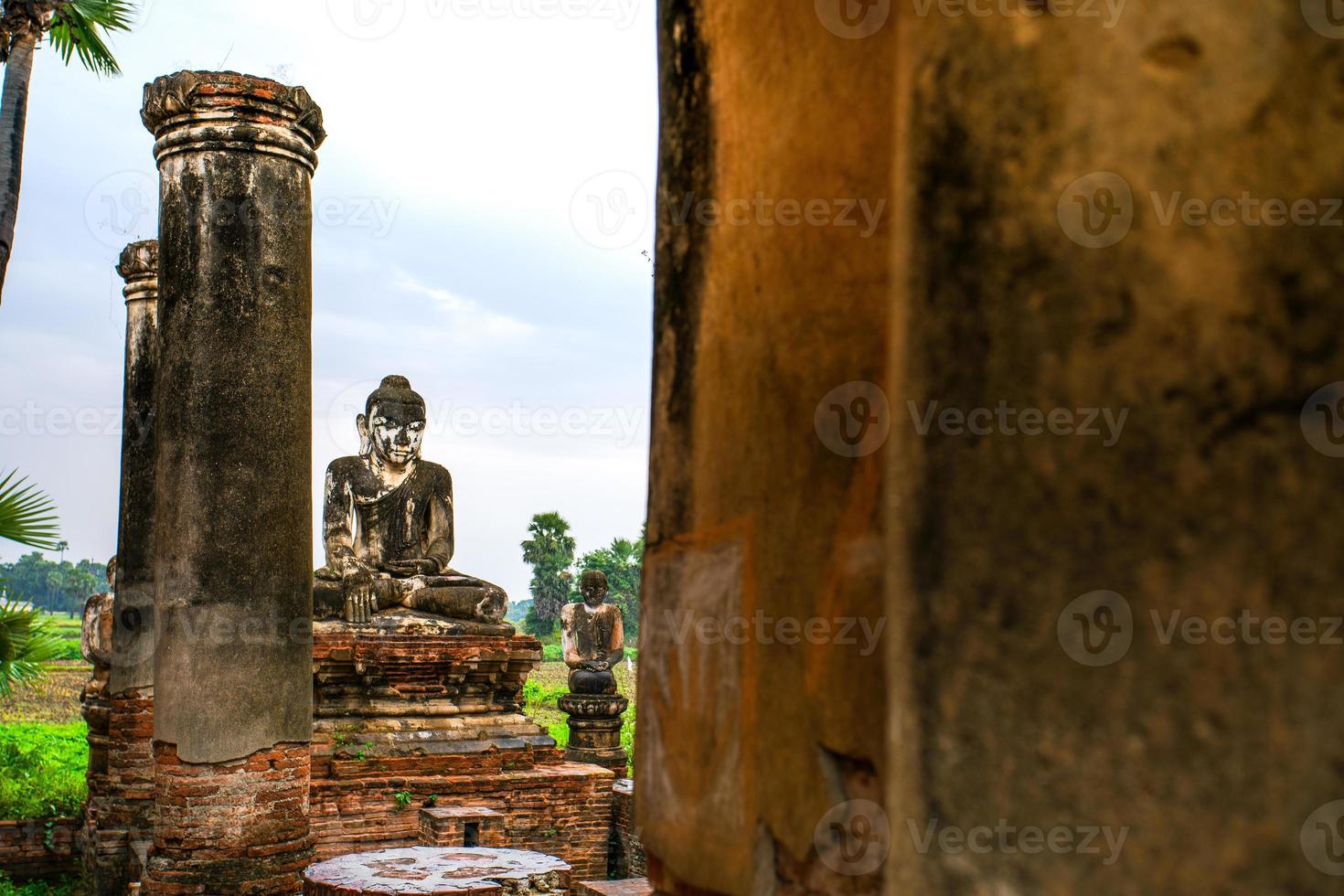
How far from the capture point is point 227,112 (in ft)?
24.1

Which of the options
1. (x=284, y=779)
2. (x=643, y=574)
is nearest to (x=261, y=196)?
(x=284, y=779)

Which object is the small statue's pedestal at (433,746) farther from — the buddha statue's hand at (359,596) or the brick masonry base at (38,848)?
the brick masonry base at (38,848)

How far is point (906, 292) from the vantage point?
1.00 meters

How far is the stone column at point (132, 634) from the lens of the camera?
10.5 meters

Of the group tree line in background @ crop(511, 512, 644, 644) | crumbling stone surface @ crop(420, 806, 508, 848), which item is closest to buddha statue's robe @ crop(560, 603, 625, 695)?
crumbling stone surface @ crop(420, 806, 508, 848)

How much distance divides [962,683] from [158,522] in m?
7.01

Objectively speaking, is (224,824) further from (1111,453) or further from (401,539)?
(1111,453)

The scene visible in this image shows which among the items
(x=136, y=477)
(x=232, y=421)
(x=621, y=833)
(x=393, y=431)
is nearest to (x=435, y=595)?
(x=393, y=431)

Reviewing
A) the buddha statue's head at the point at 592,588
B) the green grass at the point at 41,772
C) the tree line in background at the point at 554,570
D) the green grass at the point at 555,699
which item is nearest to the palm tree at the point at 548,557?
the tree line in background at the point at 554,570

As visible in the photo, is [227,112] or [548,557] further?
[548,557]

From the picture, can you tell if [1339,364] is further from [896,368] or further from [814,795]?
[814,795]

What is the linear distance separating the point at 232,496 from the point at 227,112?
7.31 ft

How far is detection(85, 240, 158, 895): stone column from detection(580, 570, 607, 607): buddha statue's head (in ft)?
15.4

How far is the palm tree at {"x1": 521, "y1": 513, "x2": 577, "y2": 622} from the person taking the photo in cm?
5053
